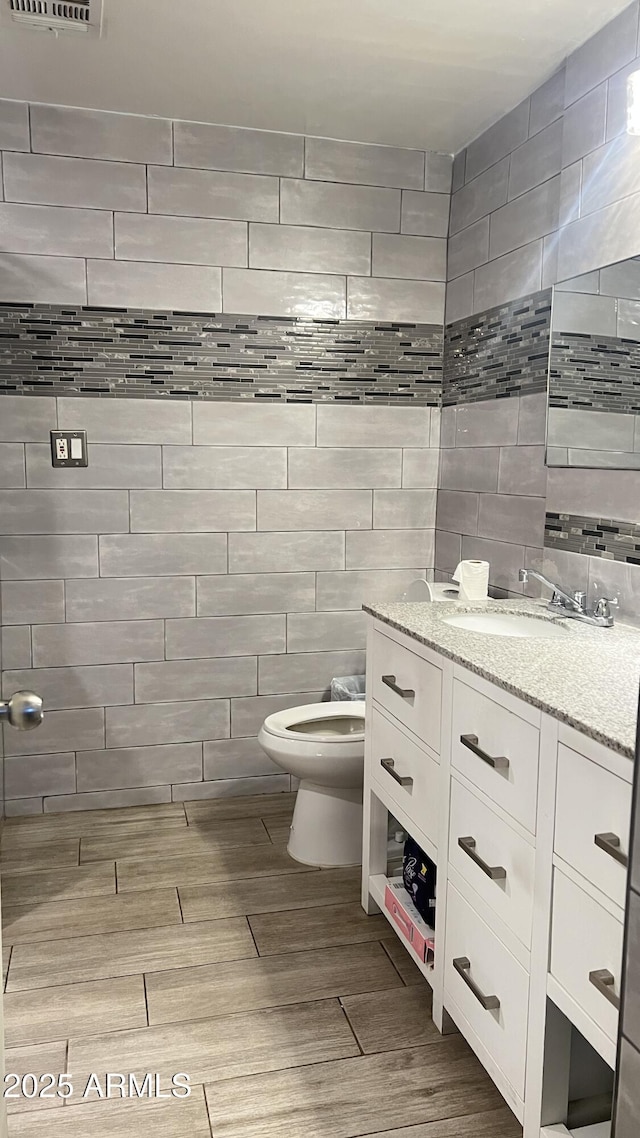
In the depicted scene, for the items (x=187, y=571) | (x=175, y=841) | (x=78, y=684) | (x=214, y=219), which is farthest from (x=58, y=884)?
(x=214, y=219)

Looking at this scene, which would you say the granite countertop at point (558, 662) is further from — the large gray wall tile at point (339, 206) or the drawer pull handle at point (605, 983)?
the large gray wall tile at point (339, 206)

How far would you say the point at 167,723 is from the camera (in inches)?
124

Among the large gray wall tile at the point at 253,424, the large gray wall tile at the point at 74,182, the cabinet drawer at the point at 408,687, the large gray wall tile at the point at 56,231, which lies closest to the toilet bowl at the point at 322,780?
the cabinet drawer at the point at 408,687

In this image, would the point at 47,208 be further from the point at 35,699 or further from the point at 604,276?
the point at 35,699

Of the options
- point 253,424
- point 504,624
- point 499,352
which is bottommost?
Answer: point 504,624

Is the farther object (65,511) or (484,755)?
(65,511)

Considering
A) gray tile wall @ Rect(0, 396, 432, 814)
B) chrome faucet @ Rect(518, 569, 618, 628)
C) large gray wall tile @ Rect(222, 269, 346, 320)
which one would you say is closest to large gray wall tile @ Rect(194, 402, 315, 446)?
gray tile wall @ Rect(0, 396, 432, 814)

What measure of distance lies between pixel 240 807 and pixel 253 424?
143cm

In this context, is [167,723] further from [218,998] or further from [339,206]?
[339,206]

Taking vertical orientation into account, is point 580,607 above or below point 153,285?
below

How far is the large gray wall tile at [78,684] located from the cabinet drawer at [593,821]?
204 centimetres

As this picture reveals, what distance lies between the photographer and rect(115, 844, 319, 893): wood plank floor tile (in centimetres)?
259

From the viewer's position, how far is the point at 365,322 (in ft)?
10.4

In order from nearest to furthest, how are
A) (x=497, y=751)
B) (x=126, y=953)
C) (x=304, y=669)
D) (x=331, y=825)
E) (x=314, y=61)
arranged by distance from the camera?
(x=497, y=751) → (x=126, y=953) → (x=314, y=61) → (x=331, y=825) → (x=304, y=669)
